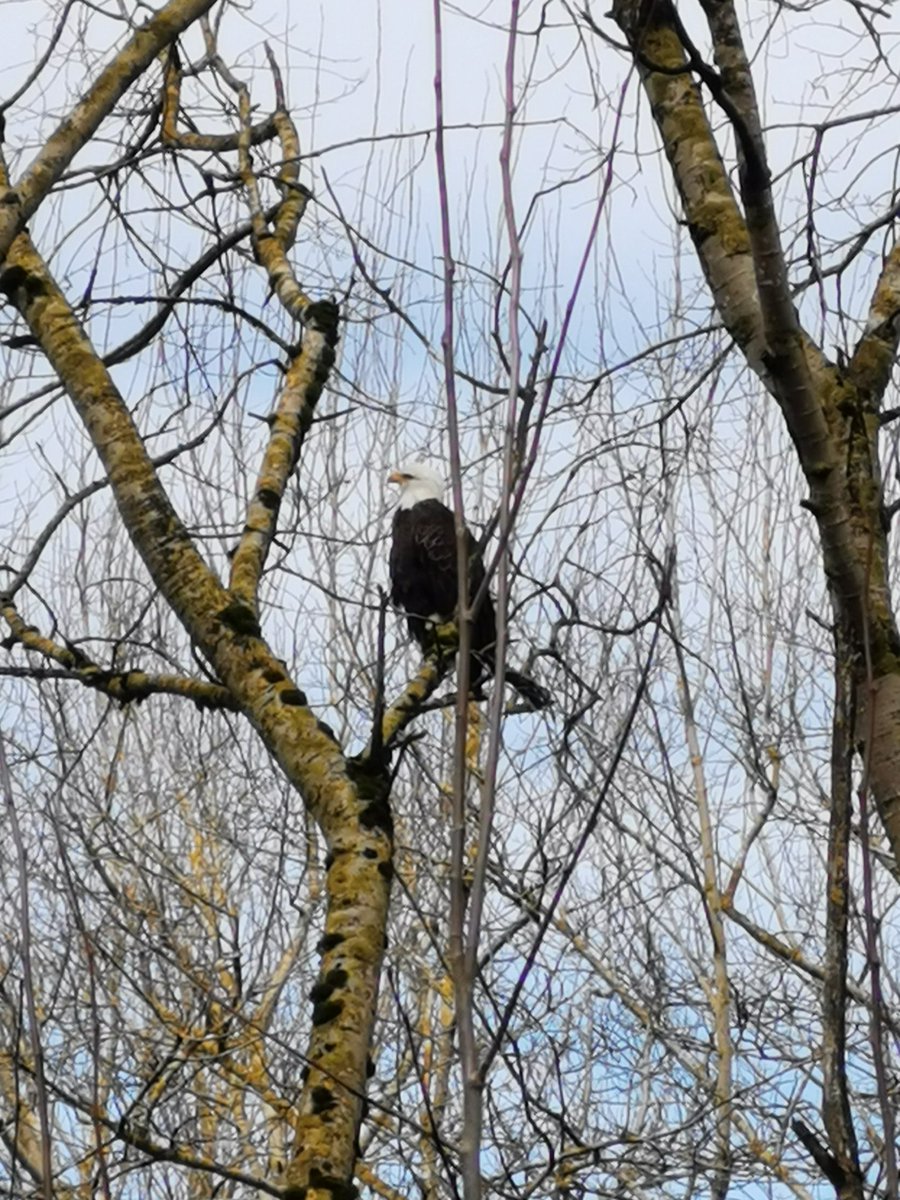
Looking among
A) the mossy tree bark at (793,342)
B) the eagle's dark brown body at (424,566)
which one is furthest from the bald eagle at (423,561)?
the mossy tree bark at (793,342)

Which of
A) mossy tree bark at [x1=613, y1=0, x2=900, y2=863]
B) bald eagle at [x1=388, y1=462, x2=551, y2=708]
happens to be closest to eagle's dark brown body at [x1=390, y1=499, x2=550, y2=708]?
bald eagle at [x1=388, y1=462, x2=551, y2=708]

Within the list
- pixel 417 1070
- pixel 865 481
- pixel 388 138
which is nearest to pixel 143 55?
pixel 388 138

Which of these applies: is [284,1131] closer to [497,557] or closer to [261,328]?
[261,328]

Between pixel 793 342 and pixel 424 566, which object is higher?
pixel 424 566

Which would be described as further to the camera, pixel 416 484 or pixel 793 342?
pixel 416 484

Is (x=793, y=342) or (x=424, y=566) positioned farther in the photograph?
(x=424, y=566)

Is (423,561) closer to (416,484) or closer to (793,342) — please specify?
(416,484)

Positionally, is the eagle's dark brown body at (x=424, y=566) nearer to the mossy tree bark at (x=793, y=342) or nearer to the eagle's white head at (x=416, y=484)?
the eagle's white head at (x=416, y=484)

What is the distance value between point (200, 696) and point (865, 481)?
38.3 inches

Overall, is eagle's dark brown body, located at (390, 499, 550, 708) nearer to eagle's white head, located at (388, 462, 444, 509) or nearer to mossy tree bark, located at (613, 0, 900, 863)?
eagle's white head, located at (388, 462, 444, 509)

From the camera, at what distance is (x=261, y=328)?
11.0ft

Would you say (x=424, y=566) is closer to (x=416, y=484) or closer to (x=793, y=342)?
(x=416, y=484)

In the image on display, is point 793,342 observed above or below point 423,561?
below

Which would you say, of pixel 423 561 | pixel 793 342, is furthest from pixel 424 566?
pixel 793 342
